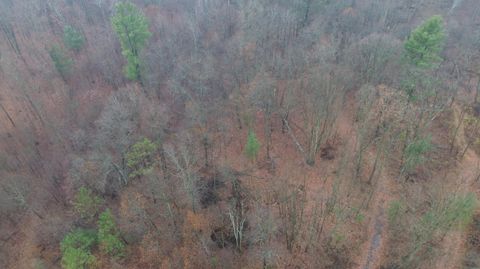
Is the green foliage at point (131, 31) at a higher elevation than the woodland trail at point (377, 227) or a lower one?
higher

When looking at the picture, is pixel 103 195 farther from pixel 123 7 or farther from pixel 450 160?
pixel 450 160

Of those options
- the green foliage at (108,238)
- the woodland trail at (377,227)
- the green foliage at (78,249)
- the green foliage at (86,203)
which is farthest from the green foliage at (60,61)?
the woodland trail at (377,227)

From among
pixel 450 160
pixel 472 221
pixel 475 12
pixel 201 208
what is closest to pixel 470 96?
pixel 450 160

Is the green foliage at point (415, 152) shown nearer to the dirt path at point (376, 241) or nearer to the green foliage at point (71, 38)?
the dirt path at point (376, 241)

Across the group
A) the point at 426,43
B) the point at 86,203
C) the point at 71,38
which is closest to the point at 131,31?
the point at 71,38

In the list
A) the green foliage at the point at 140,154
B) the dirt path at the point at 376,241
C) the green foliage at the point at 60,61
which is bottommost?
the dirt path at the point at 376,241

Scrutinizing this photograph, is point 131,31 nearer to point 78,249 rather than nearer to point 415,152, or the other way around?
point 78,249
